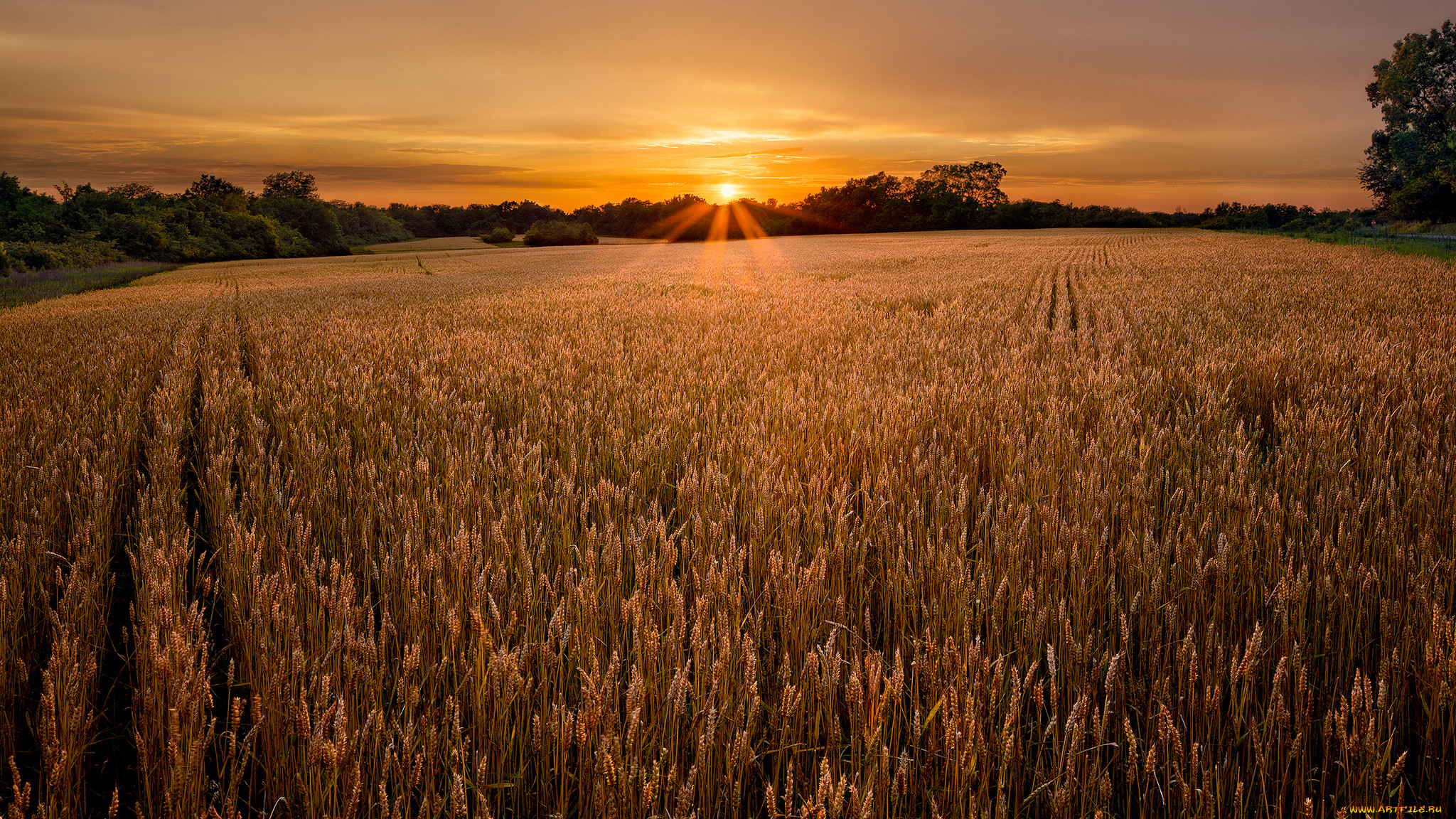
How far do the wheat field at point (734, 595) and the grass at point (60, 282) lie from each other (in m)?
19.9

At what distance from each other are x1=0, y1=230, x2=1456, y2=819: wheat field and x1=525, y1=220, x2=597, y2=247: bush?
252ft

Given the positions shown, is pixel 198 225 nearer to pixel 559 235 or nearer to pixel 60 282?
pixel 559 235

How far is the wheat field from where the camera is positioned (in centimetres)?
138

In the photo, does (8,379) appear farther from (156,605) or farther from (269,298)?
(269,298)

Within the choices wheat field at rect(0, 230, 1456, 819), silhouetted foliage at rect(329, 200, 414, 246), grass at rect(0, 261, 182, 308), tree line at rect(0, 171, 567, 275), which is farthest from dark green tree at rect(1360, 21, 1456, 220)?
silhouetted foliage at rect(329, 200, 414, 246)

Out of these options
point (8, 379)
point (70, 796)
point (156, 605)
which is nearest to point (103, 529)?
point (156, 605)

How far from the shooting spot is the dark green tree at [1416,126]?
5253cm

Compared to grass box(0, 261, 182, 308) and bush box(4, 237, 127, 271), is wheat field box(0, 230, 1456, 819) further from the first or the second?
bush box(4, 237, 127, 271)

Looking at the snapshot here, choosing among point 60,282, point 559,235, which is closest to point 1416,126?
point 559,235

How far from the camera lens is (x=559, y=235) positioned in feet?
261

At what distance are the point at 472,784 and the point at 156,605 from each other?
1.08 m

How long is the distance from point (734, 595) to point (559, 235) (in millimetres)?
82626

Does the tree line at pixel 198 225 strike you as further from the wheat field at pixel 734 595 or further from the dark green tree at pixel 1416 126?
the dark green tree at pixel 1416 126

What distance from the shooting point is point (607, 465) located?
11.1 feet
